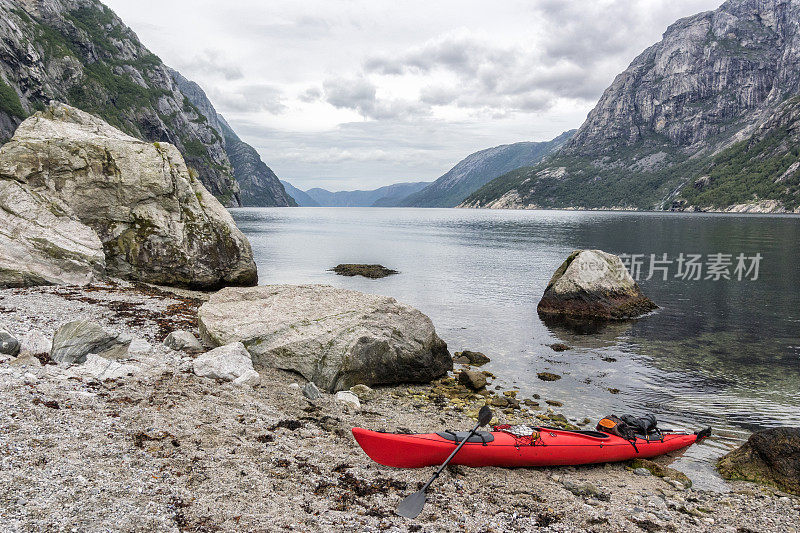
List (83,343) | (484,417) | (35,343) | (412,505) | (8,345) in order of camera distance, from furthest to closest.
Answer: (35,343) → (83,343) → (8,345) → (484,417) → (412,505)

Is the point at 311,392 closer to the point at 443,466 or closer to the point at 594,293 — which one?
the point at 443,466

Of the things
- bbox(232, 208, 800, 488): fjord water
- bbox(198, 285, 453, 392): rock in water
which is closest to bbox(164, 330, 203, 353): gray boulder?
bbox(198, 285, 453, 392): rock in water

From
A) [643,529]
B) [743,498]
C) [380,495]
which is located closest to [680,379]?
[743,498]

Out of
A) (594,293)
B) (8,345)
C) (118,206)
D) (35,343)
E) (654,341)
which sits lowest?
(654,341)

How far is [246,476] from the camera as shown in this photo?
6.60 m

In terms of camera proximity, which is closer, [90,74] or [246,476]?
[246,476]

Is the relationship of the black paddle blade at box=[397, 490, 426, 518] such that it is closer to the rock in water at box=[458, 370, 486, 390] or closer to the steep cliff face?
the rock in water at box=[458, 370, 486, 390]

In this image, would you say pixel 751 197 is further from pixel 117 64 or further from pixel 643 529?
pixel 117 64

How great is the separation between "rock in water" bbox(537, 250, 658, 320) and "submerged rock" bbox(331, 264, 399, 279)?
16.6 metres

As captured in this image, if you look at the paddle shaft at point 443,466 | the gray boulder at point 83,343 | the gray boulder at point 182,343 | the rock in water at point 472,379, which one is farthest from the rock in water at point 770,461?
the gray boulder at point 83,343

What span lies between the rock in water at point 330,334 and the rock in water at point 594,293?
478 inches

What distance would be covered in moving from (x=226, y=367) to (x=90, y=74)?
16579 centimetres

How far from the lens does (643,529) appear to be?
23.1 feet

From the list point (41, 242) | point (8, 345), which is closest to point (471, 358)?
point (8, 345)
